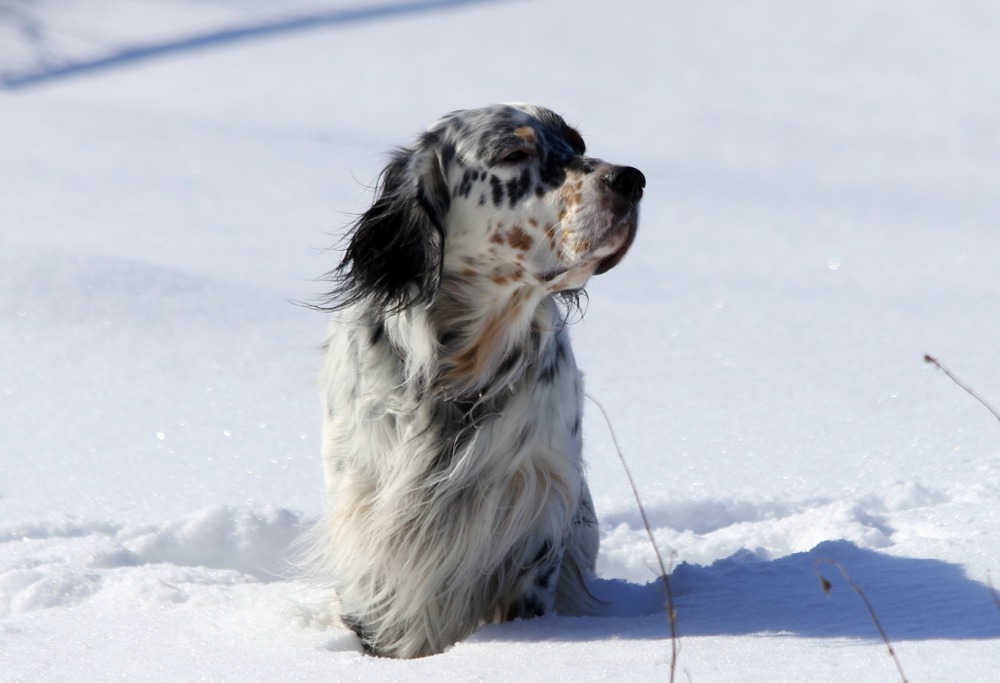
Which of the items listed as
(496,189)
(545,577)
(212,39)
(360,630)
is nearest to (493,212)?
(496,189)

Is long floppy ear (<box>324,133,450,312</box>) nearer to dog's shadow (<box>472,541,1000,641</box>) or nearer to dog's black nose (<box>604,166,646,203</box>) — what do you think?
dog's black nose (<box>604,166,646,203</box>)

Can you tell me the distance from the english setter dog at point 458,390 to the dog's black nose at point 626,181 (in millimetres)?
15

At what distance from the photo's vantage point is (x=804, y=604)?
245cm

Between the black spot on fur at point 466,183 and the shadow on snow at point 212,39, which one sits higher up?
the black spot on fur at point 466,183

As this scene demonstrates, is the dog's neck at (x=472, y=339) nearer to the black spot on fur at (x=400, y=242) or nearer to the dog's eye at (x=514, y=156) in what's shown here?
the black spot on fur at (x=400, y=242)

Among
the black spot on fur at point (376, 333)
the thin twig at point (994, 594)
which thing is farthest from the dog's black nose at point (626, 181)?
the thin twig at point (994, 594)

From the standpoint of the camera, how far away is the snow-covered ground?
2395 mm

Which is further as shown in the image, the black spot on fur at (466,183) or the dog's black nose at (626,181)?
the black spot on fur at (466,183)

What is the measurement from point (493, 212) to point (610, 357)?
2.17 metres

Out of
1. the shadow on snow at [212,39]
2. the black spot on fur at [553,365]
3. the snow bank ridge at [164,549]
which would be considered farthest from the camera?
the shadow on snow at [212,39]

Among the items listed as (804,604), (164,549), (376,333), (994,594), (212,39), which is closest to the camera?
(994,594)

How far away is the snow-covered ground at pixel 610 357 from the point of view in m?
2.39

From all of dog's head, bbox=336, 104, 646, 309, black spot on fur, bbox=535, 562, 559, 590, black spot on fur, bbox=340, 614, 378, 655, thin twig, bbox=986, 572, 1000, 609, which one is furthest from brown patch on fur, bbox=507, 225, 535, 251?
thin twig, bbox=986, 572, 1000, 609

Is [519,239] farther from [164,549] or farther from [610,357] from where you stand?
[610,357]
